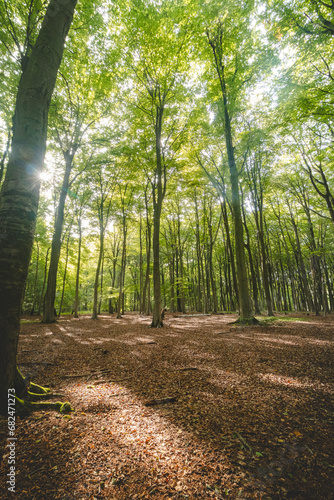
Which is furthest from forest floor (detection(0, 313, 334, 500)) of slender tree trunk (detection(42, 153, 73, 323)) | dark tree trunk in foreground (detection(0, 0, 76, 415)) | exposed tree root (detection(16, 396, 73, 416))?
slender tree trunk (detection(42, 153, 73, 323))

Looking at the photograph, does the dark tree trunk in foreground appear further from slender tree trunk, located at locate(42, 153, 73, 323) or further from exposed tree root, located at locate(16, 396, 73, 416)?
slender tree trunk, located at locate(42, 153, 73, 323)

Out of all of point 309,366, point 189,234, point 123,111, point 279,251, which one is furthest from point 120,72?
point 279,251

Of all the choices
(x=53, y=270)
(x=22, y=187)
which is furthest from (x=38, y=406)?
(x=53, y=270)

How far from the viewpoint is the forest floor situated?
5.62 feet

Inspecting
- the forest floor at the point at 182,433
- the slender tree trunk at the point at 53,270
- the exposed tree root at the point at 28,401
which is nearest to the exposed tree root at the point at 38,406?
the exposed tree root at the point at 28,401

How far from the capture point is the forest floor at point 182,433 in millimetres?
1712

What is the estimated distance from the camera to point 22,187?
2.54 meters

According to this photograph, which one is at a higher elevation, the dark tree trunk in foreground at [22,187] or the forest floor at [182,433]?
the dark tree trunk in foreground at [22,187]

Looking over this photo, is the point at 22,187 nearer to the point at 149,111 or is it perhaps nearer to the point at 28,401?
the point at 28,401

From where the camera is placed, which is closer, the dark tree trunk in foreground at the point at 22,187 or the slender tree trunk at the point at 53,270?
the dark tree trunk in foreground at the point at 22,187

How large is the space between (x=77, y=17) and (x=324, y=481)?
45.7ft

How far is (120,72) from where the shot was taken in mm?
10914

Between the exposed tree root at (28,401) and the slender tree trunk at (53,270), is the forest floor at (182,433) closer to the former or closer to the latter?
the exposed tree root at (28,401)

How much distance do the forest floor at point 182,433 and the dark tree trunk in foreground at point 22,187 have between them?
103 centimetres
